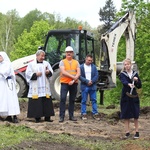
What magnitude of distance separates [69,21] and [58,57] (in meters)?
60.6

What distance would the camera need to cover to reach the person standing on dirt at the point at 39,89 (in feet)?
37.2

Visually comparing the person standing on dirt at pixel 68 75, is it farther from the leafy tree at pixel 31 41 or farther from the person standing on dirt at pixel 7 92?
the leafy tree at pixel 31 41

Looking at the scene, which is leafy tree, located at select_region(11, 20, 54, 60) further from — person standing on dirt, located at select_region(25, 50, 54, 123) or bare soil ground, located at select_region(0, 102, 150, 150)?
person standing on dirt, located at select_region(25, 50, 54, 123)

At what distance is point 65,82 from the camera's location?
1145 centimetres

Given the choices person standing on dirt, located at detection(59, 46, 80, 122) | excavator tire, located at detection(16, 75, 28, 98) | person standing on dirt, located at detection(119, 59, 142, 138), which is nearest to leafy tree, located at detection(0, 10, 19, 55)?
excavator tire, located at detection(16, 75, 28, 98)

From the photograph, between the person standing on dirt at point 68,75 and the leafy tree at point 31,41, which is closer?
the person standing on dirt at point 68,75

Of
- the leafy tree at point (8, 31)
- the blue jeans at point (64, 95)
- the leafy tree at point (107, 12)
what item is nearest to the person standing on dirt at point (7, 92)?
the blue jeans at point (64, 95)

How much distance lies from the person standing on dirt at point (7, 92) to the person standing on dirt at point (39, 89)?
0.43 m

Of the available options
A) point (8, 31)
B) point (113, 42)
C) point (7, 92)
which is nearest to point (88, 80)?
point (7, 92)

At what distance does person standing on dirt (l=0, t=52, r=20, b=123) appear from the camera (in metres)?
11.1

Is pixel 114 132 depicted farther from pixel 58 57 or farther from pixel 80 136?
pixel 58 57

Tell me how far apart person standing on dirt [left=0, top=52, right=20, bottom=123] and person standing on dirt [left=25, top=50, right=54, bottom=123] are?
0.43 meters

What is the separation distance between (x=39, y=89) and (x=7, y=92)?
0.82 m

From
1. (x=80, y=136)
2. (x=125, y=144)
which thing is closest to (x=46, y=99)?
(x=80, y=136)
